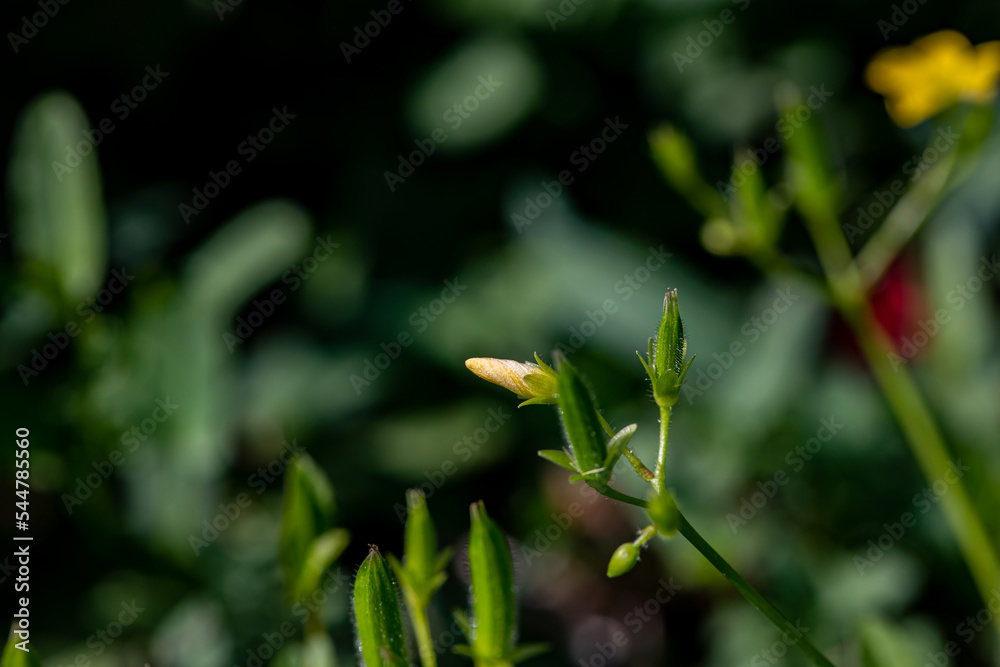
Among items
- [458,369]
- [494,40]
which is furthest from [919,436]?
[494,40]

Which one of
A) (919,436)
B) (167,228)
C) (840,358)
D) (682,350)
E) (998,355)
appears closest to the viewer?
(682,350)

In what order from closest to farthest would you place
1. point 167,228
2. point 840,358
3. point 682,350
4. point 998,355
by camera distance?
point 682,350 → point 998,355 → point 840,358 → point 167,228

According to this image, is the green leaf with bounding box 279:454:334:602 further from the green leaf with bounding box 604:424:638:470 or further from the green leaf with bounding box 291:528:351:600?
the green leaf with bounding box 604:424:638:470

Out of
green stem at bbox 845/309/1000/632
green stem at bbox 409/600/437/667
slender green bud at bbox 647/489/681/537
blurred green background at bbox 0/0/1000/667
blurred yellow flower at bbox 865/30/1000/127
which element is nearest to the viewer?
slender green bud at bbox 647/489/681/537

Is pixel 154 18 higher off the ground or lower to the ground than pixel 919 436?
higher

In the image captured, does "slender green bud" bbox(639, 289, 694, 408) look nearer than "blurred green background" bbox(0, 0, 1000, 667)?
Yes

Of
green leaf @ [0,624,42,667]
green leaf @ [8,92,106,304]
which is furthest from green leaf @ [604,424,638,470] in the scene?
green leaf @ [8,92,106,304]

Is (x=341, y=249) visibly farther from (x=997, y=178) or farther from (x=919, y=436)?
(x=997, y=178)
